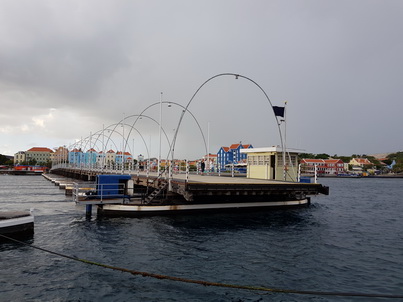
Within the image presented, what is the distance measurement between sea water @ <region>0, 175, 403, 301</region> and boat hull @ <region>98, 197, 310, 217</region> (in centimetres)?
86

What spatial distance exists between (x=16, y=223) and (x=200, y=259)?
36.7ft

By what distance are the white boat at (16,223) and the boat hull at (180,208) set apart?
6.38 m

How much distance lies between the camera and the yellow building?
3525cm

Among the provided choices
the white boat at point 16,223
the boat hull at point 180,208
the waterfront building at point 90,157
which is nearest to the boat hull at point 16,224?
the white boat at point 16,223

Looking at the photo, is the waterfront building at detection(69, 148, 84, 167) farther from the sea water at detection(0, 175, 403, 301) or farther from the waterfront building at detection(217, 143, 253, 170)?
the waterfront building at detection(217, 143, 253, 170)

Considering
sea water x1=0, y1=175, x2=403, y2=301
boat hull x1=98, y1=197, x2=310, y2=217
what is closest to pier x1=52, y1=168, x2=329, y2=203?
boat hull x1=98, y1=197, x2=310, y2=217

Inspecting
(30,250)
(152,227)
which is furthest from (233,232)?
(30,250)

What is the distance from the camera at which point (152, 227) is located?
1981 cm

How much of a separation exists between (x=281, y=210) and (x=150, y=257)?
1950 centimetres

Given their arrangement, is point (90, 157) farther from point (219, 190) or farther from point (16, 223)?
point (16, 223)

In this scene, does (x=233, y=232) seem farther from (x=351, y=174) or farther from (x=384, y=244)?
(x=351, y=174)

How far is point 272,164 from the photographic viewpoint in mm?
35906

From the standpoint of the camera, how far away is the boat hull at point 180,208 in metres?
22.7

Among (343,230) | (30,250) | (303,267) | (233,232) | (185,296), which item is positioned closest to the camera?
(185,296)
